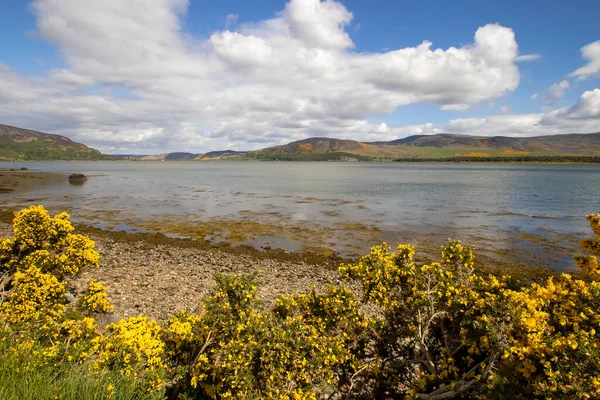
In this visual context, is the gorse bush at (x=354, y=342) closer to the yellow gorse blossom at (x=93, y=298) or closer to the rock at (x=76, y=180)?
the yellow gorse blossom at (x=93, y=298)

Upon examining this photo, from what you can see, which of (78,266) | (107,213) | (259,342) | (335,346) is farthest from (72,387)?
(107,213)

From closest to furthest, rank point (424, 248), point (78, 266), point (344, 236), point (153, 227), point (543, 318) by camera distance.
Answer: point (543, 318) < point (78, 266) < point (424, 248) < point (344, 236) < point (153, 227)

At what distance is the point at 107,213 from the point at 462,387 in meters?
51.2

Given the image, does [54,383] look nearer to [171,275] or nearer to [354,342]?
[354,342]

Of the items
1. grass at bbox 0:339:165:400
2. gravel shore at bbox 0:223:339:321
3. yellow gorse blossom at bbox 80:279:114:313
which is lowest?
gravel shore at bbox 0:223:339:321

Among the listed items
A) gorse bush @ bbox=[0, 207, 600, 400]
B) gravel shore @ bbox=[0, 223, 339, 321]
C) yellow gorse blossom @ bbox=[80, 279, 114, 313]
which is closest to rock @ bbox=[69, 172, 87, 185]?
gravel shore @ bbox=[0, 223, 339, 321]

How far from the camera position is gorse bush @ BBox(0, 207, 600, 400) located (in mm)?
5367

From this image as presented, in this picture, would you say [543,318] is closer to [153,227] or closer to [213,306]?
[213,306]

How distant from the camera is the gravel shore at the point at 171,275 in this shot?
17.7m

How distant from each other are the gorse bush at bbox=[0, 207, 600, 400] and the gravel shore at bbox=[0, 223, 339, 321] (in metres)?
7.41

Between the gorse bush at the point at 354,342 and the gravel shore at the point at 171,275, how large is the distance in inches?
292

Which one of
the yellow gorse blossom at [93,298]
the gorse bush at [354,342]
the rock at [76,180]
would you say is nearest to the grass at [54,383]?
the gorse bush at [354,342]

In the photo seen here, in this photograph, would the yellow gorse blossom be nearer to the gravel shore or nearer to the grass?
the gravel shore

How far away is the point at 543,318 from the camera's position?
5809mm
